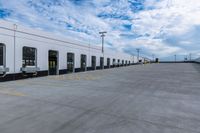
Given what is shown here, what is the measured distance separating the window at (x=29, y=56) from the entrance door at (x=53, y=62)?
124 inches

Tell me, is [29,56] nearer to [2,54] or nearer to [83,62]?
[2,54]

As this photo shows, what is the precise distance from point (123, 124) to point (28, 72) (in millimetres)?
14688

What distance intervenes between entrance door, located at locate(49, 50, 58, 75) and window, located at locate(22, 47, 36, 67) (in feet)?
10.3

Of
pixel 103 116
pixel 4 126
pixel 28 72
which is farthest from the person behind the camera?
pixel 28 72

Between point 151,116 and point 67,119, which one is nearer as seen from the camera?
point 67,119

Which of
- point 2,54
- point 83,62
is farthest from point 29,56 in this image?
point 83,62

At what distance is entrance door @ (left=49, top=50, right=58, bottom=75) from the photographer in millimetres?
21153

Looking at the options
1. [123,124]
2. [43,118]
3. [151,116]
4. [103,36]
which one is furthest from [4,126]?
[103,36]

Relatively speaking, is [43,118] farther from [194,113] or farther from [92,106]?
[194,113]

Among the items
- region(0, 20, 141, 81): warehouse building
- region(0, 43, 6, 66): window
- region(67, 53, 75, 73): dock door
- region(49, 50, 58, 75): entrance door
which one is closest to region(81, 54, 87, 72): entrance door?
region(0, 20, 141, 81): warehouse building

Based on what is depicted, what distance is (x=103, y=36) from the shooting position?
1736 inches

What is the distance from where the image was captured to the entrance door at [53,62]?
21.2 meters

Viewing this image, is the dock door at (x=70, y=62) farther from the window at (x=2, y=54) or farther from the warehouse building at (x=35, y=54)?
the window at (x=2, y=54)

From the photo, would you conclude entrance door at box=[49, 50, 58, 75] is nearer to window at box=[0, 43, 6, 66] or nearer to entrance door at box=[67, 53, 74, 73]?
entrance door at box=[67, 53, 74, 73]
